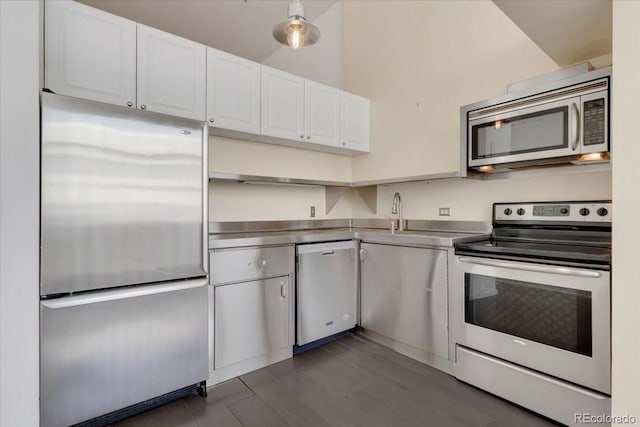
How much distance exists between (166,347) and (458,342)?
1856mm

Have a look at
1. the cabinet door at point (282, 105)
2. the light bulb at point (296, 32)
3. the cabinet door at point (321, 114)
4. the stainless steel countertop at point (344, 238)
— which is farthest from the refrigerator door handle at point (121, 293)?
the cabinet door at point (321, 114)

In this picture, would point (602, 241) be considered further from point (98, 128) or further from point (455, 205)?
point (98, 128)

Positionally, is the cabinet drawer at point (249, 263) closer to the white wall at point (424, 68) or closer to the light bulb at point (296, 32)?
the light bulb at point (296, 32)

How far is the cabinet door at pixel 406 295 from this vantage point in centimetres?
231

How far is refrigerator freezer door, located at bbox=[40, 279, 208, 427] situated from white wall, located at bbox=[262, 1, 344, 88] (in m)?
2.64

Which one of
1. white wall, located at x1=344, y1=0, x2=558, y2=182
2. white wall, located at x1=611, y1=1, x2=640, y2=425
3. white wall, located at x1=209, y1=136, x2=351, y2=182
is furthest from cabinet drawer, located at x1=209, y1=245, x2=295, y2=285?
white wall, located at x1=611, y1=1, x2=640, y2=425

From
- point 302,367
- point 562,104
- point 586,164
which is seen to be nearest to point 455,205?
point 586,164

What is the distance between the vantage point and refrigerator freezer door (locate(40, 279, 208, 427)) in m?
1.57

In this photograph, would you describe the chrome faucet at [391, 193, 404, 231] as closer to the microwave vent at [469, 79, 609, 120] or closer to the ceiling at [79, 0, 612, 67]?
the microwave vent at [469, 79, 609, 120]

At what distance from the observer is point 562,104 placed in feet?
6.19

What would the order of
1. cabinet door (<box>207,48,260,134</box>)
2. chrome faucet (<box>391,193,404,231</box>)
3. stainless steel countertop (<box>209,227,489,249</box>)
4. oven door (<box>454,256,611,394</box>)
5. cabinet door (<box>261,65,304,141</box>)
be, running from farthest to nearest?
chrome faucet (<box>391,193,404,231</box>), cabinet door (<box>261,65,304,141</box>), cabinet door (<box>207,48,260,134</box>), stainless steel countertop (<box>209,227,489,249</box>), oven door (<box>454,256,611,394</box>)

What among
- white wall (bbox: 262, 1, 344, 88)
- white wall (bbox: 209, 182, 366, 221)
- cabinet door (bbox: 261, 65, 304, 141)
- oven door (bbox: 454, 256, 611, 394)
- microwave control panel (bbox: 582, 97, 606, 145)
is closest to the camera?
oven door (bbox: 454, 256, 611, 394)

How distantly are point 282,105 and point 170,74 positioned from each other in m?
0.92

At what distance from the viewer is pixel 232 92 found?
2520mm
